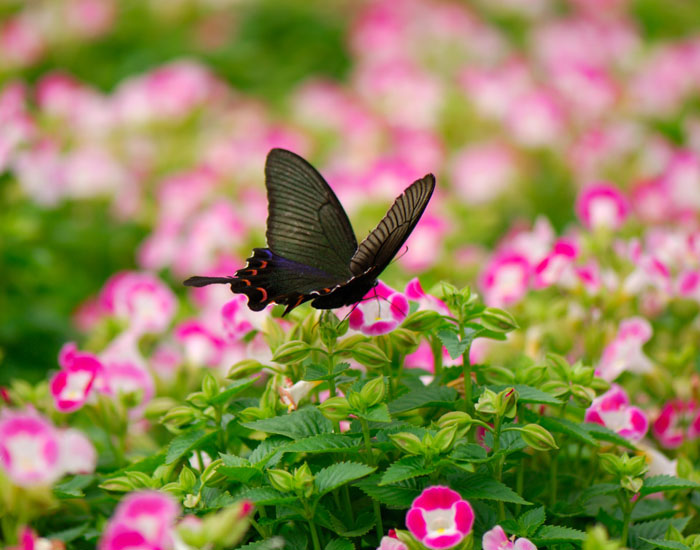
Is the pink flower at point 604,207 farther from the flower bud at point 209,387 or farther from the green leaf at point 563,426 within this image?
the flower bud at point 209,387

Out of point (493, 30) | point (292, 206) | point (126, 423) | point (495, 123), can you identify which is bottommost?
point (126, 423)

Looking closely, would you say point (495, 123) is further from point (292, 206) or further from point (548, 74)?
point (292, 206)

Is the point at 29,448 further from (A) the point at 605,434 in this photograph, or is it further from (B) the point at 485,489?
(A) the point at 605,434

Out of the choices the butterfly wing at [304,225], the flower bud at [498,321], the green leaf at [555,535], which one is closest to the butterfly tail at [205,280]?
the butterfly wing at [304,225]

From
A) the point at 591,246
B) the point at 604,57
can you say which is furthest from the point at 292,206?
the point at 604,57

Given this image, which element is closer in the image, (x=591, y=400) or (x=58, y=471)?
(x=58, y=471)

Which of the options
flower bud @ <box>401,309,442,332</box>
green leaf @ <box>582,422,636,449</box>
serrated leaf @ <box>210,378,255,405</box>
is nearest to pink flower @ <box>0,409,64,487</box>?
serrated leaf @ <box>210,378,255,405</box>

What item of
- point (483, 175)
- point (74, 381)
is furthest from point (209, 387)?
point (483, 175)

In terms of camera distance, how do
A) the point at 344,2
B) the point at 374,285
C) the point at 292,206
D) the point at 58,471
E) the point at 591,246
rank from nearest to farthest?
the point at 58,471 → the point at 374,285 → the point at 292,206 → the point at 591,246 → the point at 344,2

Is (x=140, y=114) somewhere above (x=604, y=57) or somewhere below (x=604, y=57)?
below
